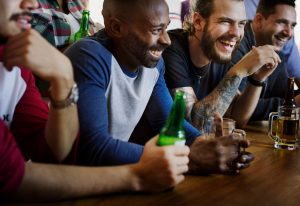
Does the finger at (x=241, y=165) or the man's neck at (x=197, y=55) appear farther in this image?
the man's neck at (x=197, y=55)

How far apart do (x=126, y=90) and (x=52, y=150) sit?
1.17ft

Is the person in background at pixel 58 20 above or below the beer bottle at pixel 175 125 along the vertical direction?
above

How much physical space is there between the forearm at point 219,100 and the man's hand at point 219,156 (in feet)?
1.49

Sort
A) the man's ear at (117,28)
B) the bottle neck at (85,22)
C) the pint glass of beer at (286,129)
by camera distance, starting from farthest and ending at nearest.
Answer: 1. the bottle neck at (85,22)
2. the pint glass of beer at (286,129)
3. the man's ear at (117,28)

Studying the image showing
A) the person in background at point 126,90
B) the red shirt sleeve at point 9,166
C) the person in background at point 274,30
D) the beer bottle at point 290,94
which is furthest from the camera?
the person in background at point 274,30

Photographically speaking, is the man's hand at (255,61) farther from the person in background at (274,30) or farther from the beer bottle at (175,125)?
the beer bottle at (175,125)

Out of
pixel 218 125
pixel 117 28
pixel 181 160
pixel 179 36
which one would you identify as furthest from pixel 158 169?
pixel 179 36

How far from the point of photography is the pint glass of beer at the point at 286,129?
1401 mm

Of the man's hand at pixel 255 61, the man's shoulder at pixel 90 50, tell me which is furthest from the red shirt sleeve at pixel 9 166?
the man's hand at pixel 255 61

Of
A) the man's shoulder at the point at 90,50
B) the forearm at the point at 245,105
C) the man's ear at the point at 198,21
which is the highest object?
the man's ear at the point at 198,21

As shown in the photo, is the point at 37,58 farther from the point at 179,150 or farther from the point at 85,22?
the point at 85,22

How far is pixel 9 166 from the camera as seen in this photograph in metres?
0.74

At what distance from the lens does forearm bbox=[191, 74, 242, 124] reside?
1.60 meters

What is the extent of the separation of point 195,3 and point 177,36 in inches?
8.2
